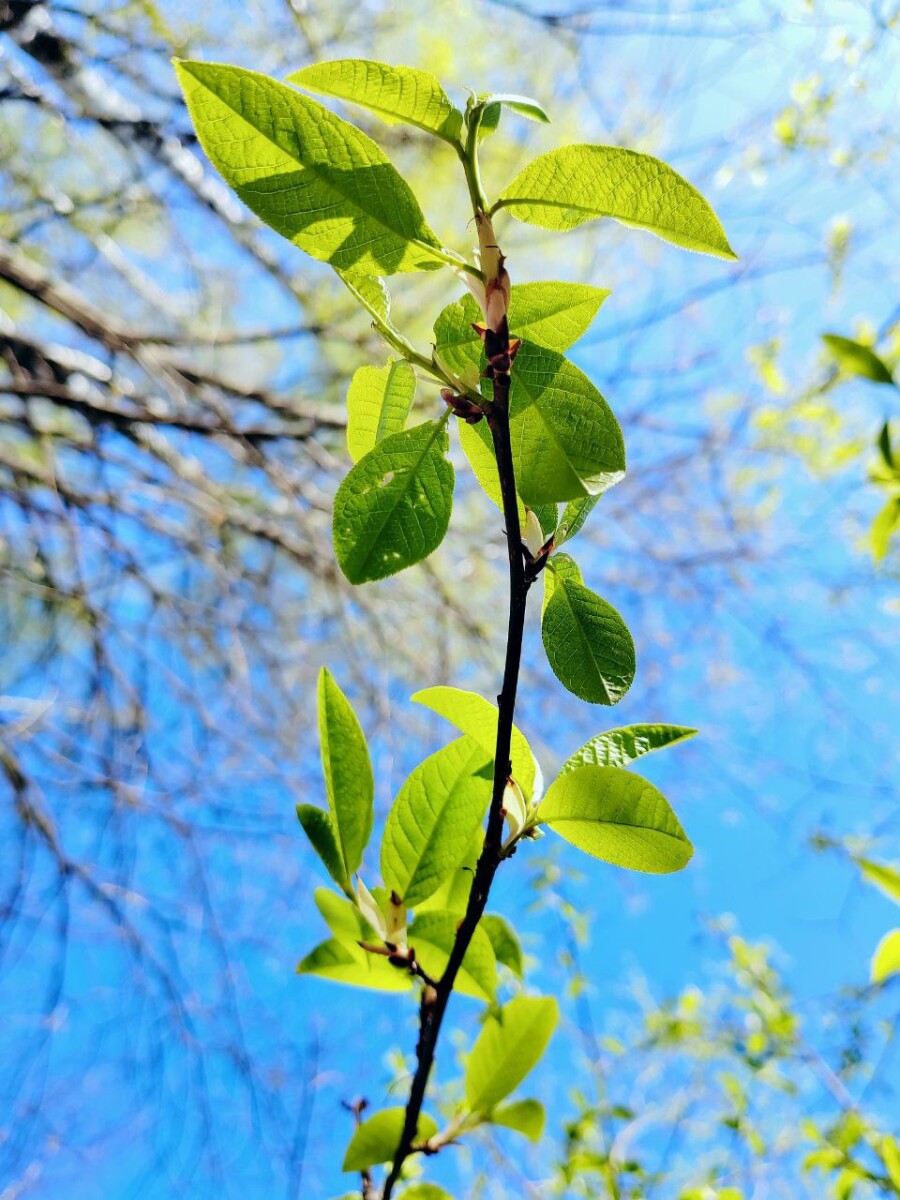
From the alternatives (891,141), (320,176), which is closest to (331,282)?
(891,141)

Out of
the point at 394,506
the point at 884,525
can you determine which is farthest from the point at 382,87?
the point at 884,525

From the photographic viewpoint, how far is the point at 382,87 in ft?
0.96

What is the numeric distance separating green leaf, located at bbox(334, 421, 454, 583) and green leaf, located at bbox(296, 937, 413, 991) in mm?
216

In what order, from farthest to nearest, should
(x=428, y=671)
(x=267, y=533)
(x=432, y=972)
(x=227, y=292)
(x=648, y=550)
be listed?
(x=227, y=292)
(x=648, y=550)
(x=428, y=671)
(x=267, y=533)
(x=432, y=972)

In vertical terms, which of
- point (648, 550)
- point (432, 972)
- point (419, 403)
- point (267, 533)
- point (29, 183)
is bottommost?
point (432, 972)

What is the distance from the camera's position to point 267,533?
230cm

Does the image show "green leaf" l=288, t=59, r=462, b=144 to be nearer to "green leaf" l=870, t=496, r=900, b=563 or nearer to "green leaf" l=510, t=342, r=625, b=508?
"green leaf" l=510, t=342, r=625, b=508

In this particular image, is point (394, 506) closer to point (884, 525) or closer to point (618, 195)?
point (618, 195)

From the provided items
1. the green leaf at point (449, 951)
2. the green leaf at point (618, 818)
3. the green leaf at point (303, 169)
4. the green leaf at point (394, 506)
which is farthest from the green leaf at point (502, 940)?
the green leaf at point (303, 169)

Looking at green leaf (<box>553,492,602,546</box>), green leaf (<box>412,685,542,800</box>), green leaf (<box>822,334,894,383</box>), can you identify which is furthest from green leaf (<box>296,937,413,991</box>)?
green leaf (<box>822,334,894,383</box>)

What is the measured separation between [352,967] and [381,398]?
0.31 meters

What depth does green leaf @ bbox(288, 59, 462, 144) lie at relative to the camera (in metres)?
0.29

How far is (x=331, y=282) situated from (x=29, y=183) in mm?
980

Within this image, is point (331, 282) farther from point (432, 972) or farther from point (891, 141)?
A: point (432, 972)
